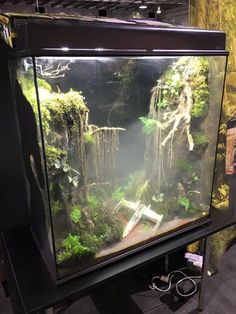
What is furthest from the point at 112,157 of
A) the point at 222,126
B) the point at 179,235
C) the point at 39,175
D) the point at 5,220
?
the point at 222,126

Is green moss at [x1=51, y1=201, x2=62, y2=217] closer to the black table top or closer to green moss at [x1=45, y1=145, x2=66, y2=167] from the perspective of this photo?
green moss at [x1=45, y1=145, x2=66, y2=167]

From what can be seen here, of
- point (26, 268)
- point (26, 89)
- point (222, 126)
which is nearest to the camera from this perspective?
point (26, 89)

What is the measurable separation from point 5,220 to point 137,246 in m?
0.76

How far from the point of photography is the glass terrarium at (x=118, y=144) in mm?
1000

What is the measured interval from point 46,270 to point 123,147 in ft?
2.07

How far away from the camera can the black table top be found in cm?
112

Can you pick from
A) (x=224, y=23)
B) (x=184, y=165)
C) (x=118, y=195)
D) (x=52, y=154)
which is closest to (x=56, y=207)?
(x=52, y=154)

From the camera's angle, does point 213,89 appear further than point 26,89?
Yes

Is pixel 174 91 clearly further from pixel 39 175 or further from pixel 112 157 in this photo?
pixel 39 175

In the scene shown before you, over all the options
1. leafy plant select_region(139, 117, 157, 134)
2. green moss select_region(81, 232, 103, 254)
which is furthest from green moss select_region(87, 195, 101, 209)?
leafy plant select_region(139, 117, 157, 134)

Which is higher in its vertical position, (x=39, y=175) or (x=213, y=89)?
(x=213, y=89)

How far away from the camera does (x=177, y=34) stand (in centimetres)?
113

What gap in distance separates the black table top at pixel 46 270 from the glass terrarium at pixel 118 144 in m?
0.04

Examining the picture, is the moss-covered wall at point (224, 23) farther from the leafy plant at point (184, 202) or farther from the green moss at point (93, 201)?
the green moss at point (93, 201)
